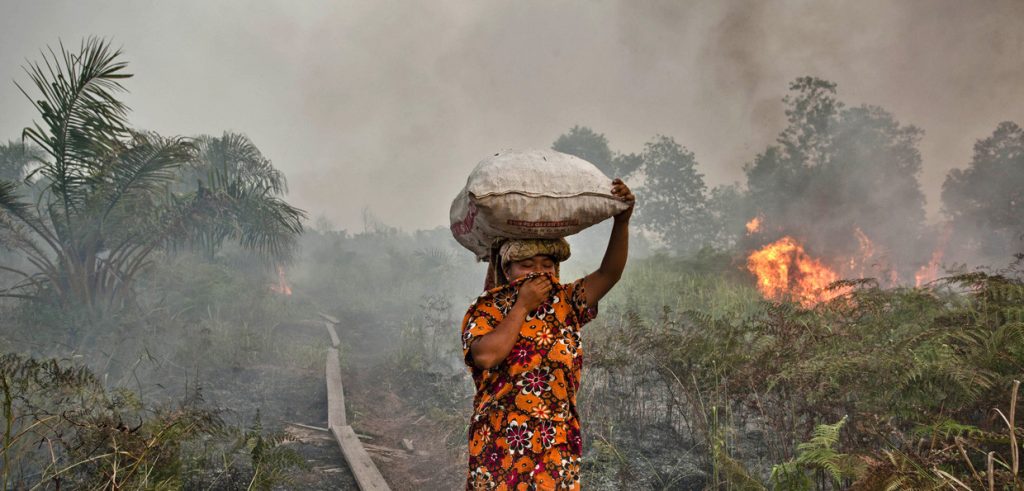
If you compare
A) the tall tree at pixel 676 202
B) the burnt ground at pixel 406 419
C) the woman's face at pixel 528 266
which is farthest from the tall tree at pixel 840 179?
the woman's face at pixel 528 266

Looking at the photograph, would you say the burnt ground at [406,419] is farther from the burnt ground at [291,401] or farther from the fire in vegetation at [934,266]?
the fire in vegetation at [934,266]

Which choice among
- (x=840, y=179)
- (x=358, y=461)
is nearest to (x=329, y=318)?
(x=358, y=461)

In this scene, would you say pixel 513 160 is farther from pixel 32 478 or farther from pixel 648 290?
pixel 648 290

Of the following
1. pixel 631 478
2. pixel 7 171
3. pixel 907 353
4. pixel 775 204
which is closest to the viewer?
pixel 907 353

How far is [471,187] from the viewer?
2.17 metres

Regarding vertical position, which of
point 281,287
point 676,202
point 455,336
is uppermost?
point 676,202

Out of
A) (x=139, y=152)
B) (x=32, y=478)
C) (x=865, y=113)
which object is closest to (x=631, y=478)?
(x=32, y=478)

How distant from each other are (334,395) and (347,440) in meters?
1.67

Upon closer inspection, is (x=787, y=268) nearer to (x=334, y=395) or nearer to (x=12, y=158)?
(x=334, y=395)

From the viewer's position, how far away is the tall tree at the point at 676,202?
3297 cm

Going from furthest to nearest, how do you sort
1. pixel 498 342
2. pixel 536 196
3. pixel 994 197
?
pixel 994 197 → pixel 536 196 → pixel 498 342

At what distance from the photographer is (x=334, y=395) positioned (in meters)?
7.21

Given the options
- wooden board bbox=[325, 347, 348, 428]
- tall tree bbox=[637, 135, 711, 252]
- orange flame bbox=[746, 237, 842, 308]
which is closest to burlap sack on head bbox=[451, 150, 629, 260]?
wooden board bbox=[325, 347, 348, 428]

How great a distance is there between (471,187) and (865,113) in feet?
76.6
